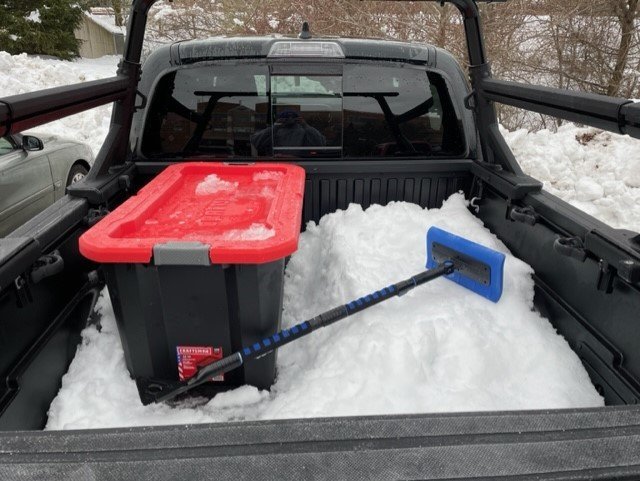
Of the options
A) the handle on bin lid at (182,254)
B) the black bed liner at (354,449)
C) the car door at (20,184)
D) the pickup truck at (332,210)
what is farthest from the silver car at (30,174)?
the black bed liner at (354,449)

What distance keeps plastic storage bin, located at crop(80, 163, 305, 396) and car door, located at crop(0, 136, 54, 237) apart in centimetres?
335

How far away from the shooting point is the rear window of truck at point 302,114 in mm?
2729

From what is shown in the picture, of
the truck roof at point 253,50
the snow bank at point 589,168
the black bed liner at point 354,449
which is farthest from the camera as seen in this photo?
the snow bank at point 589,168

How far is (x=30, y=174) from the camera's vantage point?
Answer: 5.04 metres

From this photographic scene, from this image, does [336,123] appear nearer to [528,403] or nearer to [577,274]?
[577,274]

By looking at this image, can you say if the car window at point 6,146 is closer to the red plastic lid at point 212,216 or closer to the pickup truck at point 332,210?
the pickup truck at point 332,210

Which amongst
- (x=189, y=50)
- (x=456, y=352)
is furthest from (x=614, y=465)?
(x=189, y=50)

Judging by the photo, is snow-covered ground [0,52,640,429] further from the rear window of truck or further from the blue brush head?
the rear window of truck

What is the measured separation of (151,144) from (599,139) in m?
6.54

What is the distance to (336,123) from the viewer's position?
2.79 meters

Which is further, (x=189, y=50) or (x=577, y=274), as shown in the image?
(x=189, y=50)

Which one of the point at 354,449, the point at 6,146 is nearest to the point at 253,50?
the point at 354,449

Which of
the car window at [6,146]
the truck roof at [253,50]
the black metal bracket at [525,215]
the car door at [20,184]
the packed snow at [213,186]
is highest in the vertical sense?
the truck roof at [253,50]

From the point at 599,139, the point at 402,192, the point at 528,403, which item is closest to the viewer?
the point at 528,403
